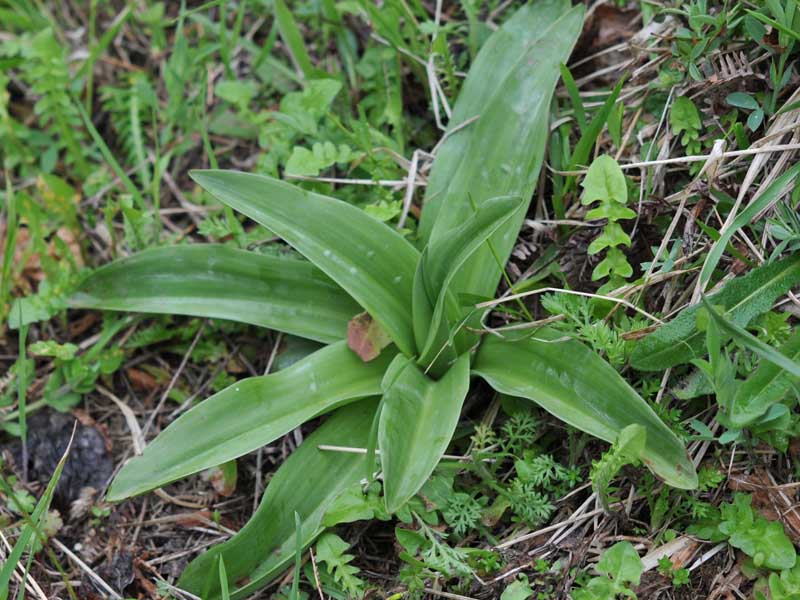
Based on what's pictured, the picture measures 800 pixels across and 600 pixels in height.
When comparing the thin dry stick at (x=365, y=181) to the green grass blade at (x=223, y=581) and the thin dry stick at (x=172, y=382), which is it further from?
the green grass blade at (x=223, y=581)

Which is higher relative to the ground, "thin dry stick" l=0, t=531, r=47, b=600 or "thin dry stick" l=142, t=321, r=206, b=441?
"thin dry stick" l=142, t=321, r=206, b=441

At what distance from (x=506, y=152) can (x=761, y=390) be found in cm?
93

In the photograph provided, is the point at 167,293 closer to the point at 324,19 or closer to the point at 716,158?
the point at 324,19

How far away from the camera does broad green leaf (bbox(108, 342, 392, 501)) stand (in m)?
1.85

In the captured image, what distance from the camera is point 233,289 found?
2.19m

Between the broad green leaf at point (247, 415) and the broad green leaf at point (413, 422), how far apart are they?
→ 0.46 feet

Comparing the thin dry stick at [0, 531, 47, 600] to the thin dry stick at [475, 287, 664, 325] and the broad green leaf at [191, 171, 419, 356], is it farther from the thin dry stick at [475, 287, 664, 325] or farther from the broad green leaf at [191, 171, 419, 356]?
the thin dry stick at [475, 287, 664, 325]

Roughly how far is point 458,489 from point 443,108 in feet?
4.21

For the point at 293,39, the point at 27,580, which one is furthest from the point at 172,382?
the point at 293,39

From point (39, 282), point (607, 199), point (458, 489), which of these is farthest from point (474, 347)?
point (39, 282)

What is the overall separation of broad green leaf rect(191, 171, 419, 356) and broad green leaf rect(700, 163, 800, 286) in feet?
2.39

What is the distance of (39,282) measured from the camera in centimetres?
266

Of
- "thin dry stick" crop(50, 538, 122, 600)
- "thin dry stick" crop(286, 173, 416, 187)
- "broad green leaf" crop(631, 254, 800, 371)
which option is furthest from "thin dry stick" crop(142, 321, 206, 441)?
"broad green leaf" crop(631, 254, 800, 371)

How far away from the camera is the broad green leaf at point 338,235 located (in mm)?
1975
